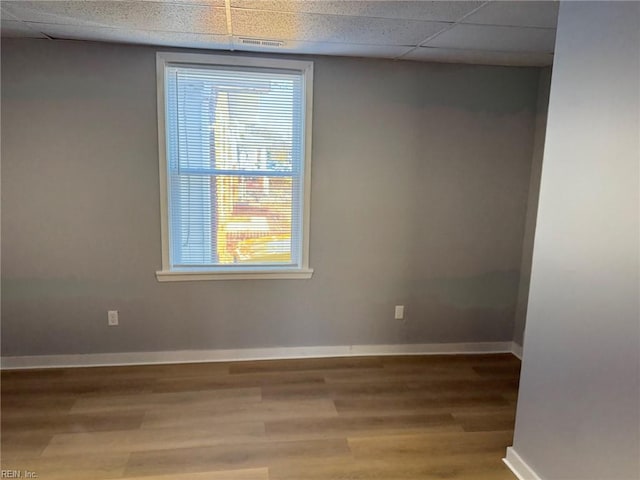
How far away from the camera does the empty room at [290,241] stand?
6.80 ft

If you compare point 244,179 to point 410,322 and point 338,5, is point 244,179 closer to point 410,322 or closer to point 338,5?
point 338,5

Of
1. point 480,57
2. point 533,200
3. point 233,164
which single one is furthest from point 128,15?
point 533,200

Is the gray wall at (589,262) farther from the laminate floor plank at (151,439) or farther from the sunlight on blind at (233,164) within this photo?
the sunlight on blind at (233,164)

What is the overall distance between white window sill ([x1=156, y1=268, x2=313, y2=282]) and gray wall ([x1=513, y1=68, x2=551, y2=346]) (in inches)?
68.3

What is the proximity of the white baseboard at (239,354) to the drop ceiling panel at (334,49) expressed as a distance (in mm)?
2189

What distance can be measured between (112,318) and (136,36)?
1.94m

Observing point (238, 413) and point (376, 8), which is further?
point (238, 413)

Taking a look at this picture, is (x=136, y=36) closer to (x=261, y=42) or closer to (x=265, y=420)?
(x=261, y=42)

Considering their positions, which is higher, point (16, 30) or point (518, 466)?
point (16, 30)

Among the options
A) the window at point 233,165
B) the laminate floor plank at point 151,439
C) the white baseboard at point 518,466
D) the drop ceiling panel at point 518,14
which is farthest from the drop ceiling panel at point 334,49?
the white baseboard at point 518,466

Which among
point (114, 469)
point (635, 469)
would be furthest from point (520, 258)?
point (114, 469)

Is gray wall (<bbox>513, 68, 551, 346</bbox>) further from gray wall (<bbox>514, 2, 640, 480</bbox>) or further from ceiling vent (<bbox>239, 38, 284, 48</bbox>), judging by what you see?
ceiling vent (<bbox>239, 38, 284, 48</bbox>)

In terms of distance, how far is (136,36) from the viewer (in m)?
2.60

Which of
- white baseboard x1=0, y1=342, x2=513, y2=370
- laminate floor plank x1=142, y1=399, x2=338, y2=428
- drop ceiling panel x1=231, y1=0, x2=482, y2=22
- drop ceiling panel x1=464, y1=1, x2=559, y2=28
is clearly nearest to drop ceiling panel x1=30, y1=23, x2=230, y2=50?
drop ceiling panel x1=231, y1=0, x2=482, y2=22
